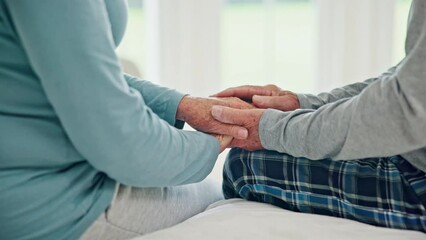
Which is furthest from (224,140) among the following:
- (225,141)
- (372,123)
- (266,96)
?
(372,123)

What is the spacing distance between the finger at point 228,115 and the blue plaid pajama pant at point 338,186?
64 mm

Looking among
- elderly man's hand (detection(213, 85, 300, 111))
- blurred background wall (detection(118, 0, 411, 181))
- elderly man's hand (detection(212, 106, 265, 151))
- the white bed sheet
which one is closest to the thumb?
elderly man's hand (detection(213, 85, 300, 111))

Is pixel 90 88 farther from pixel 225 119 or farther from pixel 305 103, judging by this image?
pixel 305 103

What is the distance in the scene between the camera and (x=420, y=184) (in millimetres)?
1028

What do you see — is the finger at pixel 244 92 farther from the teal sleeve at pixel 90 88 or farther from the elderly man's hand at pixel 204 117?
the teal sleeve at pixel 90 88

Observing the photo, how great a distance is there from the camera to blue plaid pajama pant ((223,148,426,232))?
1036 millimetres

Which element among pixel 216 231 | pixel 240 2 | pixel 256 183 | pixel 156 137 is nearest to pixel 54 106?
pixel 156 137

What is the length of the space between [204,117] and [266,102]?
182 millimetres

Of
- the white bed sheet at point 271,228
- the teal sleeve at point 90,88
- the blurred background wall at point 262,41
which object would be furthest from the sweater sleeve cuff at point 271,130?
the blurred background wall at point 262,41

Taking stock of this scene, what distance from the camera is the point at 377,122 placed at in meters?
0.97

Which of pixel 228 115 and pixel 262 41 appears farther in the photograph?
pixel 262 41

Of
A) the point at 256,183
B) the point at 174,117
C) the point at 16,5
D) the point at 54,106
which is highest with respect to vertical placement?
the point at 16,5

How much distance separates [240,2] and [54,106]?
1.58 meters

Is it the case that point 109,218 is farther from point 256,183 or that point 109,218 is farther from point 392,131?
point 392,131
